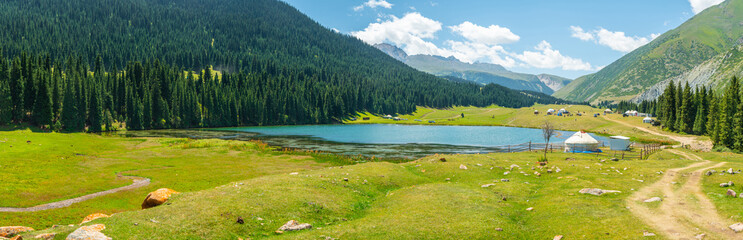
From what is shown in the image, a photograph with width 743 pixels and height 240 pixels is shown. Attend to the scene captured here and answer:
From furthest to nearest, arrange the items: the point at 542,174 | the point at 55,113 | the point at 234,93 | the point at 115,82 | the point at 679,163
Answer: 1. the point at 234,93
2. the point at 115,82
3. the point at 55,113
4. the point at 679,163
5. the point at 542,174

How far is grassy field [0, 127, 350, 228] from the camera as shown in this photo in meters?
27.3

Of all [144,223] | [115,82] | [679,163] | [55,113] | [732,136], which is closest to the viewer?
[144,223]

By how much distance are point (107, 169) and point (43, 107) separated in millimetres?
91697

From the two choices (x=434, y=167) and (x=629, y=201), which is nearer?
(x=629, y=201)

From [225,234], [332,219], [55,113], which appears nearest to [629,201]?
[332,219]

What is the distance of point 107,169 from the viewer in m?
43.1

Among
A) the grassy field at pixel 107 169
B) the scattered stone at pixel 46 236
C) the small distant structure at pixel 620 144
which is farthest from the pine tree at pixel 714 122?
the scattered stone at pixel 46 236

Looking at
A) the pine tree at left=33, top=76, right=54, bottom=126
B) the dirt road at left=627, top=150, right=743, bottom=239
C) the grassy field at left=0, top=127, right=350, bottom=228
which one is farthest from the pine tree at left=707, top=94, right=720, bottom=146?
the pine tree at left=33, top=76, right=54, bottom=126

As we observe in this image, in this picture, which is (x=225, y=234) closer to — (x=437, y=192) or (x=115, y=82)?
(x=437, y=192)

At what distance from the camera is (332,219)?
20.9 m

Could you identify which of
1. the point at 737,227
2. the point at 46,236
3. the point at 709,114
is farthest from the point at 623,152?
the point at 46,236

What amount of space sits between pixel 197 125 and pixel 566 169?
164127mm

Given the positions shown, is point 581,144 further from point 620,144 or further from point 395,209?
point 395,209

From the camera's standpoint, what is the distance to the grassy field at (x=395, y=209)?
17094 millimetres
